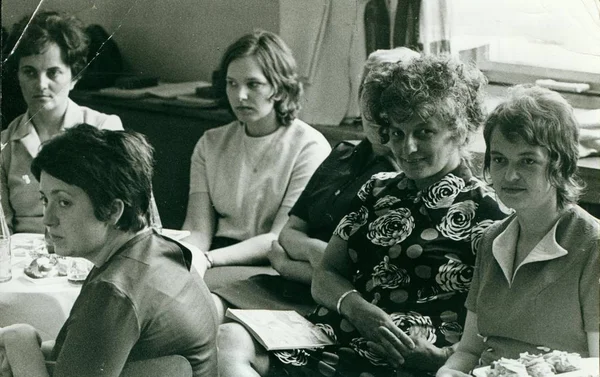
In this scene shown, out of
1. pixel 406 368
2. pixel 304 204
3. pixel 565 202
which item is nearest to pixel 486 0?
pixel 565 202

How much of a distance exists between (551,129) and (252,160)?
67 cm

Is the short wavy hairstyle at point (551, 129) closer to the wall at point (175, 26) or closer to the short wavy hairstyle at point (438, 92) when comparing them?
the short wavy hairstyle at point (438, 92)

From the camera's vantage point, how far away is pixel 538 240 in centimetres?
149

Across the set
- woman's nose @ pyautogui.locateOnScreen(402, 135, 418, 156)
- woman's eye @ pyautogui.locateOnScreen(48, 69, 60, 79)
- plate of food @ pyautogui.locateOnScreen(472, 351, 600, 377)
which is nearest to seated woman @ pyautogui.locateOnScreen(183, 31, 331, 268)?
woman's nose @ pyautogui.locateOnScreen(402, 135, 418, 156)

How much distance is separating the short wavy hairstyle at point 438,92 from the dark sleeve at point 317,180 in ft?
0.64

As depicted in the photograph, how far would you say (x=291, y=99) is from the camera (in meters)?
1.75

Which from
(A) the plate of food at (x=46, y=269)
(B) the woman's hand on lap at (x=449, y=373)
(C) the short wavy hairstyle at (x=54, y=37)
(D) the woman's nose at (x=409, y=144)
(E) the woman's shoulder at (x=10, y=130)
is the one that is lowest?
(B) the woman's hand on lap at (x=449, y=373)

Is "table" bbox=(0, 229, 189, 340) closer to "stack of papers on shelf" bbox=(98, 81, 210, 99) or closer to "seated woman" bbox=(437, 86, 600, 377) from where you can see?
"stack of papers on shelf" bbox=(98, 81, 210, 99)

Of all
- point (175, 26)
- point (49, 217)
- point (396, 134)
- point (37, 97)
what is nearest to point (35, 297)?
point (49, 217)

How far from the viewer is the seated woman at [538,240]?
1.46m

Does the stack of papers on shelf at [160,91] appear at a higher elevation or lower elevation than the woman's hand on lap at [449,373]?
higher

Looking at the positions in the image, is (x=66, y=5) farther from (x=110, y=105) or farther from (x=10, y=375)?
(x=10, y=375)

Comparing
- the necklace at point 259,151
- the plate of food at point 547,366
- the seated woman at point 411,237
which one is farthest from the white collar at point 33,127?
the plate of food at point 547,366

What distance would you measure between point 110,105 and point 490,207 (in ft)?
2.78
